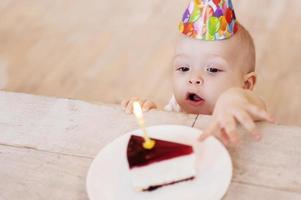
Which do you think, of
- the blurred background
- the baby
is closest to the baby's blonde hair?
the baby

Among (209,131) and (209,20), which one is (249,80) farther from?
(209,131)

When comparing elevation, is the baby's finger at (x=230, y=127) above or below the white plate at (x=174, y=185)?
above

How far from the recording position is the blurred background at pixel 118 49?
1.92 m

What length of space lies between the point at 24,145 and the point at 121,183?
0.23m

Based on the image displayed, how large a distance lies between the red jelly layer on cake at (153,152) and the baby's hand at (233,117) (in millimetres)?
51

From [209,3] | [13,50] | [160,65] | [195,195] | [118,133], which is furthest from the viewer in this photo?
[13,50]

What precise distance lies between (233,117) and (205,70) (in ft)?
1.40

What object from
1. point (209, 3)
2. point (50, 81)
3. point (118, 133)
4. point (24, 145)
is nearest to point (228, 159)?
point (118, 133)

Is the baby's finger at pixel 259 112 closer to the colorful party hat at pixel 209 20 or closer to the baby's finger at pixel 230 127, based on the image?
the baby's finger at pixel 230 127

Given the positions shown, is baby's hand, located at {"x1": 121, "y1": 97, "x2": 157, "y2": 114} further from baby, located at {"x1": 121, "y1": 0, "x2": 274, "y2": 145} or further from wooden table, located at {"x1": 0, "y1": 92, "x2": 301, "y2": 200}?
baby, located at {"x1": 121, "y1": 0, "x2": 274, "y2": 145}

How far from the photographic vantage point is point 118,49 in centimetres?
215

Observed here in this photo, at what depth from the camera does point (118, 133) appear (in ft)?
2.76

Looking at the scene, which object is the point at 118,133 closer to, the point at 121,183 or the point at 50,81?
the point at 121,183

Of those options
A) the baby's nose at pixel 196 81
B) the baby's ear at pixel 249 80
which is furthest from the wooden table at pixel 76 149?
the baby's ear at pixel 249 80
